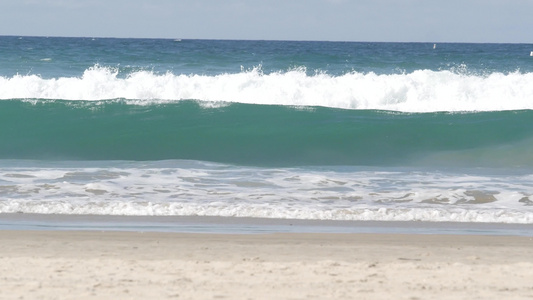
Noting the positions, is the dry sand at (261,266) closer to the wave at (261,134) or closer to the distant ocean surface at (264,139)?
the distant ocean surface at (264,139)

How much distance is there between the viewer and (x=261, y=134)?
707 inches

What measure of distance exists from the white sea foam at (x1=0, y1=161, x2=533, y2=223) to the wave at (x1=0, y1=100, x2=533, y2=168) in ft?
9.90

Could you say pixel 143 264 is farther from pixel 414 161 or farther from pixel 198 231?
pixel 414 161

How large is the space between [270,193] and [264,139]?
7.73 m

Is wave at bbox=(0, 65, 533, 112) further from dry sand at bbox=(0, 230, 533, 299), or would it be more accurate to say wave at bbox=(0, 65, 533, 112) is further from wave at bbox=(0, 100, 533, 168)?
dry sand at bbox=(0, 230, 533, 299)

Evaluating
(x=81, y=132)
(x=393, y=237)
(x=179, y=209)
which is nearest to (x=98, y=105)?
(x=81, y=132)

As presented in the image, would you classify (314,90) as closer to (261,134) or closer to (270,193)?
(261,134)

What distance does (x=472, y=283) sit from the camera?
5359mm

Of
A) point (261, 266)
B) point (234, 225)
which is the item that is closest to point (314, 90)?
point (234, 225)

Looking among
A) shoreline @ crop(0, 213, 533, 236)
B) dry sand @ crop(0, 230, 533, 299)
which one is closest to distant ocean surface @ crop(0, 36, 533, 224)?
shoreline @ crop(0, 213, 533, 236)

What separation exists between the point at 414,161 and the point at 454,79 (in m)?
9.60

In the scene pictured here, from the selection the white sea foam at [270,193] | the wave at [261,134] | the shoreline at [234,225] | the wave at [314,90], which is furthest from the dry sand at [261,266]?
the wave at [314,90]

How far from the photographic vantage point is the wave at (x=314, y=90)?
2195 centimetres

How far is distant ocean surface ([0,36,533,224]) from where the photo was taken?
9281mm
